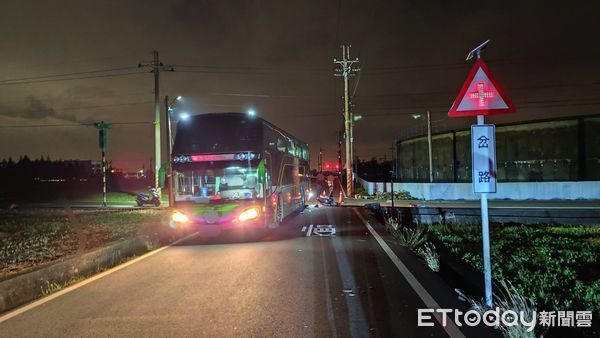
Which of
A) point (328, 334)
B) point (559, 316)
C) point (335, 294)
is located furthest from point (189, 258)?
point (559, 316)

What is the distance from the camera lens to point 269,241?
1320 centimetres

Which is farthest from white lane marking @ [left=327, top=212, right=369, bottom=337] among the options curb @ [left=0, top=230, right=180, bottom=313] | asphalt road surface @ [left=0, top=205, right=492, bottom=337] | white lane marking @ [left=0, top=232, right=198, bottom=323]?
curb @ [left=0, top=230, right=180, bottom=313]

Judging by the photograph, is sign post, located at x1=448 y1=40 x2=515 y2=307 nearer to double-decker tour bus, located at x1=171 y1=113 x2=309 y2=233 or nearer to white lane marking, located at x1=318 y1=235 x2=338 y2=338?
white lane marking, located at x1=318 y1=235 x2=338 y2=338

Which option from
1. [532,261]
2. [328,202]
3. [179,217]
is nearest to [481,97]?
[532,261]

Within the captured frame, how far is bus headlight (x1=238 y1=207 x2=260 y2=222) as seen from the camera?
13328mm

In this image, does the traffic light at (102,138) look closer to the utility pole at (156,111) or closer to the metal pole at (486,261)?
the utility pole at (156,111)

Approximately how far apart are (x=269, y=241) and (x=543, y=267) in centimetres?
701

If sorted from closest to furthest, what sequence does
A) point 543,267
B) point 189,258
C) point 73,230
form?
point 543,267, point 189,258, point 73,230

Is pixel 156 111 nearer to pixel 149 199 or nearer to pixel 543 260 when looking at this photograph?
pixel 149 199

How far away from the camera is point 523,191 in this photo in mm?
30109

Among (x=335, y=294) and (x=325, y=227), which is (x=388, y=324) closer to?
(x=335, y=294)

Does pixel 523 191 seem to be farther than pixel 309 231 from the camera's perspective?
Yes

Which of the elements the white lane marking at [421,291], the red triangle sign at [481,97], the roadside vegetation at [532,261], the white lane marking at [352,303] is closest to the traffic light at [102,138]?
the roadside vegetation at [532,261]

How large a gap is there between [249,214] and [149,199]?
20.2m
